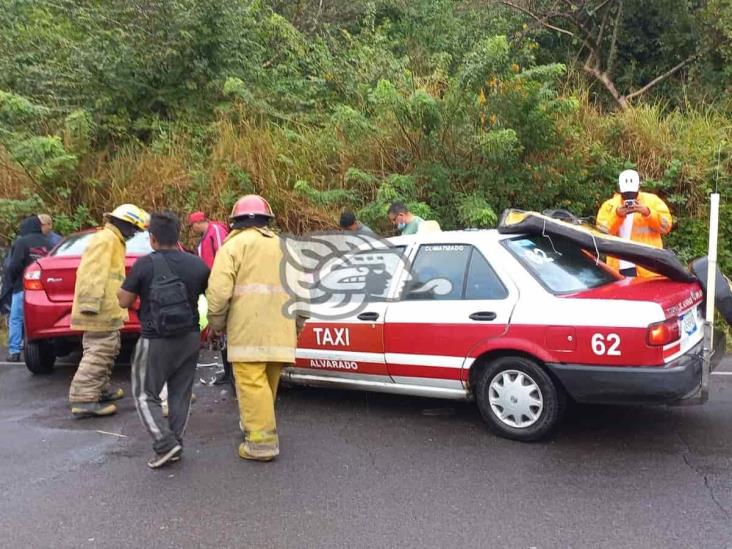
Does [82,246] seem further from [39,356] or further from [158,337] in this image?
[158,337]

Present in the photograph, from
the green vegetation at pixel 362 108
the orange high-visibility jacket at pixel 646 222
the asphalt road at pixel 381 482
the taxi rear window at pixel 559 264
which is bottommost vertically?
the asphalt road at pixel 381 482

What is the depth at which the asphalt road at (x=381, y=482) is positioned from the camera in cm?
354

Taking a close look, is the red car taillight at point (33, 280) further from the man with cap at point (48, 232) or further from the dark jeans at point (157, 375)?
the dark jeans at point (157, 375)

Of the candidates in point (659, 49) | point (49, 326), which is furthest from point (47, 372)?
point (659, 49)

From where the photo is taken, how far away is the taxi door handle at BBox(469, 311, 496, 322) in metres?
4.72

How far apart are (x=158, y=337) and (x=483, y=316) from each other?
2177 mm

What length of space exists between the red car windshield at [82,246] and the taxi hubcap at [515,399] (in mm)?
4103

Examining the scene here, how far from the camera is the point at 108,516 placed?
3.82m

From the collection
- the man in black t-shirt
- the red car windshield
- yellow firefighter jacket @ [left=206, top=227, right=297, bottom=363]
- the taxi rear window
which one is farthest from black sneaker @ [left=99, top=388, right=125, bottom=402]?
the taxi rear window

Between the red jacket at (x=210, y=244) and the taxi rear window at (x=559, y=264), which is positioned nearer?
the taxi rear window at (x=559, y=264)

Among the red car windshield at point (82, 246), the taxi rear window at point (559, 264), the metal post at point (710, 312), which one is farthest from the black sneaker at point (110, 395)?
the metal post at point (710, 312)

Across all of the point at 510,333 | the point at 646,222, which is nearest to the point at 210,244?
the point at 510,333

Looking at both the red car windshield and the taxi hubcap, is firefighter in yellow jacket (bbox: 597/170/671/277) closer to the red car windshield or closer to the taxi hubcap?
the taxi hubcap

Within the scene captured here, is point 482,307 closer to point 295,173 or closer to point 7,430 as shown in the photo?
A: point 7,430
